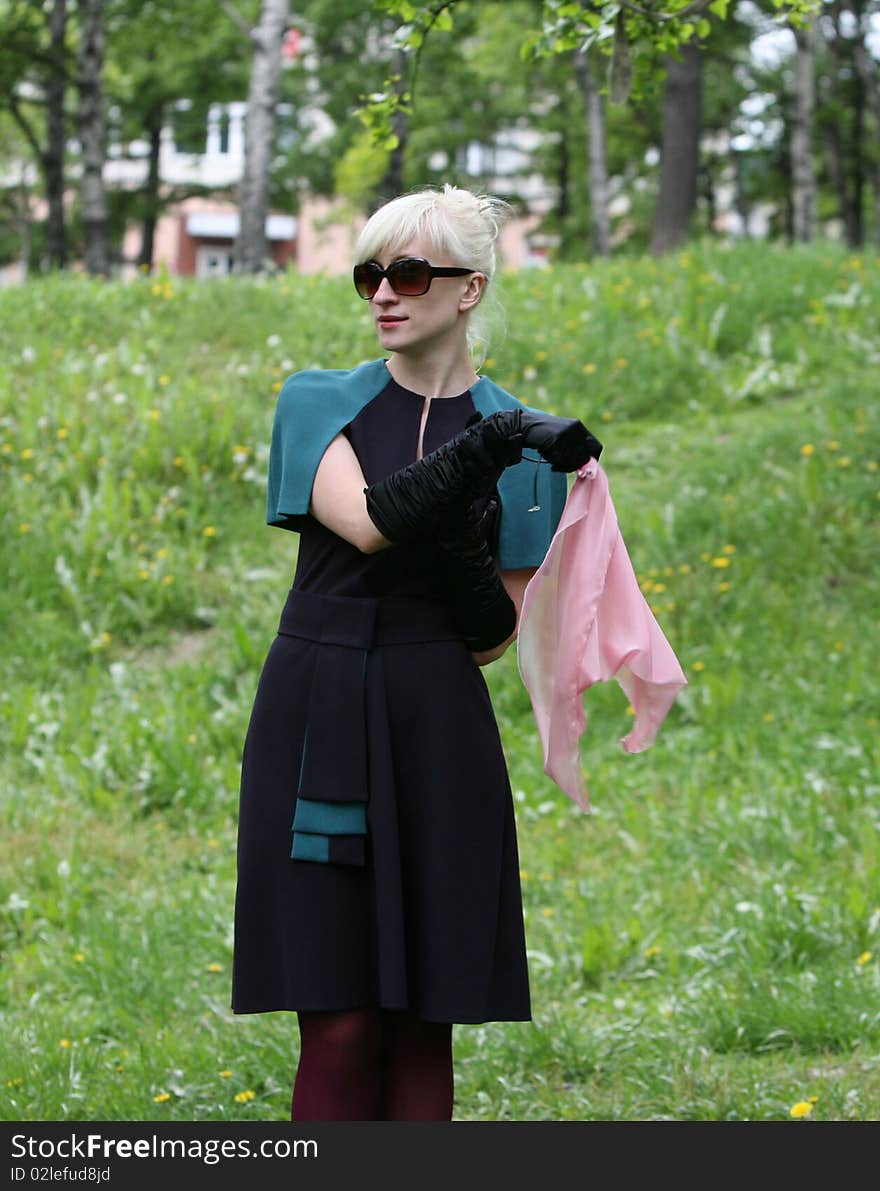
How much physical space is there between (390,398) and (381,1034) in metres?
1.30

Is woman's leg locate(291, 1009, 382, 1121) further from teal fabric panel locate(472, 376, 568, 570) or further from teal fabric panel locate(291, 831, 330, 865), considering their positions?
teal fabric panel locate(472, 376, 568, 570)

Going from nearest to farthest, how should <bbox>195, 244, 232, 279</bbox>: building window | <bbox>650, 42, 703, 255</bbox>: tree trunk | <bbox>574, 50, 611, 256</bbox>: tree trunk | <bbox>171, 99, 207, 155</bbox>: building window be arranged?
<bbox>650, 42, 703, 255</bbox>: tree trunk < <bbox>574, 50, 611, 256</bbox>: tree trunk < <bbox>171, 99, 207, 155</bbox>: building window < <bbox>195, 244, 232, 279</bbox>: building window

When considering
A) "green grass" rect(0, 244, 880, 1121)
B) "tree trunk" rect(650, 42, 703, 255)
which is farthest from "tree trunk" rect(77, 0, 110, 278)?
"tree trunk" rect(650, 42, 703, 255)

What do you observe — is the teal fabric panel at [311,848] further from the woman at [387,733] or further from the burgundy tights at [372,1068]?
the burgundy tights at [372,1068]

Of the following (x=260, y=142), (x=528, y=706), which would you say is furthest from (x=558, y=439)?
(x=260, y=142)

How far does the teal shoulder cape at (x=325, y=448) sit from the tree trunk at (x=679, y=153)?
13194 mm

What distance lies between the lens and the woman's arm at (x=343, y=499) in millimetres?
2938

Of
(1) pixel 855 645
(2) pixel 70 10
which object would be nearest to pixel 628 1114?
(1) pixel 855 645

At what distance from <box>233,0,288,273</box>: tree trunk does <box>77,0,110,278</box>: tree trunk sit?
2862mm

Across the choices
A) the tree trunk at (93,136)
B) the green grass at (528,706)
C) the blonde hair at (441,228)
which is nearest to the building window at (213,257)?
the tree trunk at (93,136)

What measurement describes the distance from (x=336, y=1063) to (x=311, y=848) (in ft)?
1.40

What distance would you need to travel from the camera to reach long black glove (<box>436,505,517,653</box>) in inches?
117

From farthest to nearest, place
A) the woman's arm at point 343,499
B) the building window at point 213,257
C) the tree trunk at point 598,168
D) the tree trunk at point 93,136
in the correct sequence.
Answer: the building window at point 213,257 → the tree trunk at point 598,168 → the tree trunk at point 93,136 → the woman's arm at point 343,499

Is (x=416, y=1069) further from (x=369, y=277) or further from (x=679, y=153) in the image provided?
(x=679, y=153)
